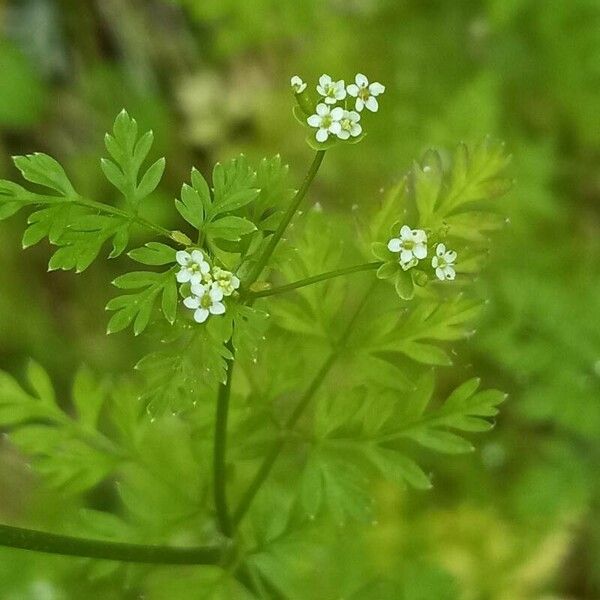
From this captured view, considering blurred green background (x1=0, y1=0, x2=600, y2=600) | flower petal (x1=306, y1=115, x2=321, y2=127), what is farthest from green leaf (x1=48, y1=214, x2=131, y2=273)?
blurred green background (x1=0, y1=0, x2=600, y2=600)

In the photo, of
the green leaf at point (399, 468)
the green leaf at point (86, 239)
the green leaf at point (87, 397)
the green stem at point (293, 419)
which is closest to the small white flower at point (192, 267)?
the green leaf at point (86, 239)

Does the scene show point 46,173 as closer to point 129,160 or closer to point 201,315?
point 129,160

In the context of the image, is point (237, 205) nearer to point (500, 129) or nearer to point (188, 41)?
point (500, 129)

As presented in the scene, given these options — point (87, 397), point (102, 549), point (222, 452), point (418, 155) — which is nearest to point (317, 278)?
point (222, 452)

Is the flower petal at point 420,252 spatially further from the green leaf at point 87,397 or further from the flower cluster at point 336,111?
the green leaf at point 87,397

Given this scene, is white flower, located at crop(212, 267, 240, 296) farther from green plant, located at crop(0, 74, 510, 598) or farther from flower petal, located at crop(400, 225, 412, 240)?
flower petal, located at crop(400, 225, 412, 240)
